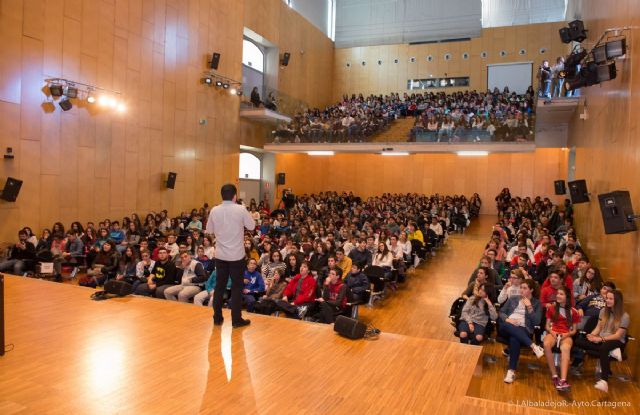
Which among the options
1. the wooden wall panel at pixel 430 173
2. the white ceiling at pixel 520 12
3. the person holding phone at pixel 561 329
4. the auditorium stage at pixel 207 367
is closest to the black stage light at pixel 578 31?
the person holding phone at pixel 561 329

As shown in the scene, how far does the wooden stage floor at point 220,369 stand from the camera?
340cm

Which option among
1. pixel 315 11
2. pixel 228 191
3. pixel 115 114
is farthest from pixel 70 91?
pixel 315 11

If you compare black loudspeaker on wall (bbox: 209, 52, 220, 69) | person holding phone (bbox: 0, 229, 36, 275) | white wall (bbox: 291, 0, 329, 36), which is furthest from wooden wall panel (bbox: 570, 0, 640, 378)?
white wall (bbox: 291, 0, 329, 36)

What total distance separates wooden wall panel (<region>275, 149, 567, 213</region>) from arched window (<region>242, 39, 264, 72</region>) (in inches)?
159

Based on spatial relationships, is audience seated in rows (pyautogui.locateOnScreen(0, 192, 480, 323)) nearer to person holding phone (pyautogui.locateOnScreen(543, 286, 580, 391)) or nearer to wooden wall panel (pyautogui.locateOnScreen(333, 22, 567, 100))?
person holding phone (pyautogui.locateOnScreen(543, 286, 580, 391))

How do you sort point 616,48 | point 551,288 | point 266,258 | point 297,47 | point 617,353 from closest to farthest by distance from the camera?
1. point 617,353
2. point 551,288
3. point 616,48
4. point 266,258
5. point 297,47

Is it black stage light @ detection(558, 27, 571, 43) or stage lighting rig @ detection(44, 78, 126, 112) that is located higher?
black stage light @ detection(558, 27, 571, 43)

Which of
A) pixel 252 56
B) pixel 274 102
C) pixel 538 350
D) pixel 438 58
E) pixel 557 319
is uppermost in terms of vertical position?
pixel 438 58

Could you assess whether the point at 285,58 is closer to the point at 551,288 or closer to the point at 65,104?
the point at 65,104

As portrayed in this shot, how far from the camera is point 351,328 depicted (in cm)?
475

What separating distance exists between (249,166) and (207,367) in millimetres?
17111

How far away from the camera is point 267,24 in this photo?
20203 mm

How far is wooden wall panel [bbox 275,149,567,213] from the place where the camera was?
21.8m

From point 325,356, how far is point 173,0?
1417cm
